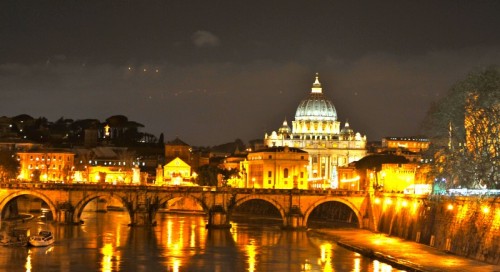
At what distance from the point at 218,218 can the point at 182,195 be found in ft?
16.9

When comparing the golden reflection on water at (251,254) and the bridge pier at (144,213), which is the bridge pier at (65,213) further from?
the golden reflection on water at (251,254)

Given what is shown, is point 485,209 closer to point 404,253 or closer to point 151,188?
point 404,253

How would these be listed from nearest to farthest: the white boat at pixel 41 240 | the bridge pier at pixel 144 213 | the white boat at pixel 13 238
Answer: the white boat at pixel 41 240, the white boat at pixel 13 238, the bridge pier at pixel 144 213

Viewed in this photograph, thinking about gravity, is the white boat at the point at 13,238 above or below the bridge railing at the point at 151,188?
below

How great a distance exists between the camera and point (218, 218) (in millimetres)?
107312

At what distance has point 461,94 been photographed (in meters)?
75.1

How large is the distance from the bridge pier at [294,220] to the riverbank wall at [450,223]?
11.7 m

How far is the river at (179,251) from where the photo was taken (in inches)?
2872

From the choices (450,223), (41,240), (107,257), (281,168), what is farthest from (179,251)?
(281,168)

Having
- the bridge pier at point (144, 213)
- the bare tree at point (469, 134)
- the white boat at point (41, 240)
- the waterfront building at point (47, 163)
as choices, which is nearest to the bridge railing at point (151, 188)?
the bridge pier at point (144, 213)

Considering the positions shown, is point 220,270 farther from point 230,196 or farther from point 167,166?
point 167,166

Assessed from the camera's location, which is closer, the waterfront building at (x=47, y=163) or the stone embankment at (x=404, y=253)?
the stone embankment at (x=404, y=253)

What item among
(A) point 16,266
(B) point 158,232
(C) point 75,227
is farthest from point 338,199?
(A) point 16,266

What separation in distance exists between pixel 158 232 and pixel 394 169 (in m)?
32.5
